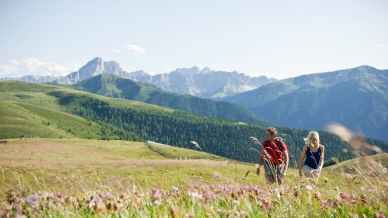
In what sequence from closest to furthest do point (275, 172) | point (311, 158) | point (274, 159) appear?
point (275, 172) → point (274, 159) → point (311, 158)

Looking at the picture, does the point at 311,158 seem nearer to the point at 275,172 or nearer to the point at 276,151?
the point at 276,151

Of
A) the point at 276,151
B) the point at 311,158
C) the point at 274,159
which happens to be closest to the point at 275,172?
the point at 276,151

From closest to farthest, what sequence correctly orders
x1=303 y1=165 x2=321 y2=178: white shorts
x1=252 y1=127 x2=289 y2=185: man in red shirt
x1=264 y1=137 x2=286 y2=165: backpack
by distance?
x1=252 y1=127 x2=289 y2=185: man in red shirt
x1=264 y1=137 x2=286 y2=165: backpack
x1=303 y1=165 x2=321 y2=178: white shorts

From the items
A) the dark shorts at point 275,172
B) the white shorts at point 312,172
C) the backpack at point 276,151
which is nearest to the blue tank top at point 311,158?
the white shorts at point 312,172

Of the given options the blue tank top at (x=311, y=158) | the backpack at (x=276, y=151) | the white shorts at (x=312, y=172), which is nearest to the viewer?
the backpack at (x=276, y=151)

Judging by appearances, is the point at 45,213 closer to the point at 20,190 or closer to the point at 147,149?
the point at 20,190

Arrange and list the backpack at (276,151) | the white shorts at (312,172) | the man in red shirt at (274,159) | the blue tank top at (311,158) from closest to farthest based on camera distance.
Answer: the man in red shirt at (274,159)
the backpack at (276,151)
the white shorts at (312,172)
the blue tank top at (311,158)

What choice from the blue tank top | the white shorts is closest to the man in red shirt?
the white shorts

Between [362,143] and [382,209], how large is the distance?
0.69m

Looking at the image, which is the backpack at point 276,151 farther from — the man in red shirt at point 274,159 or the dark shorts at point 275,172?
the dark shorts at point 275,172

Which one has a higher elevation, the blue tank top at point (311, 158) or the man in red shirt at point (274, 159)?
the man in red shirt at point (274, 159)

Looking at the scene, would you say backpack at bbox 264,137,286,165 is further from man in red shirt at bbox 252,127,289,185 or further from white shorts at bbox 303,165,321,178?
white shorts at bbox 303,165,321,178

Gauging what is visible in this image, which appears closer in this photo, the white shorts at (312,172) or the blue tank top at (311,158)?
the white shorts at (312,172)

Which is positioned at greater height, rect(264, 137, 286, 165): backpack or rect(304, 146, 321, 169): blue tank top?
rect(264, 137, 286, 165): backpack
